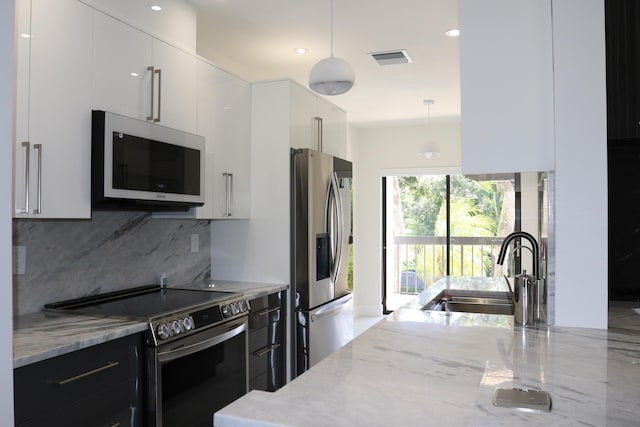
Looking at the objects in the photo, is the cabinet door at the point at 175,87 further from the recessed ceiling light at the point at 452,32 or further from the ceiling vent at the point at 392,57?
the recessed ceiling light at the point at 452,32

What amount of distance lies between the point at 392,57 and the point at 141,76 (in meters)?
2.21

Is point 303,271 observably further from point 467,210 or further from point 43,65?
point 467,210

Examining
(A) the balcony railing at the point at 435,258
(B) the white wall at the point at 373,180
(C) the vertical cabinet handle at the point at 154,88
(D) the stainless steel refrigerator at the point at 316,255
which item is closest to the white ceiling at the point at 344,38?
(C) the vertical cabinet handle at the point at 154,88

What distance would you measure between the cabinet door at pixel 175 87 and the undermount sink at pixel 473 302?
1737 mm

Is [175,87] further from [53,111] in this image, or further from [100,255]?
[100,255]

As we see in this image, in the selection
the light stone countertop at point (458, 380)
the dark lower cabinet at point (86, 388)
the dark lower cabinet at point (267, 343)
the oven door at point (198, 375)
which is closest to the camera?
the light stone countertop at point (458, 380)

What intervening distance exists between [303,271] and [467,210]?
4.12 metres

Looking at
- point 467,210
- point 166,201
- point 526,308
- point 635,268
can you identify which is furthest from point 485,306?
point 467,210

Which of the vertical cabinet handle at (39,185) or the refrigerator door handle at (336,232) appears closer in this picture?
the vertical cabinet handle at (39,185)

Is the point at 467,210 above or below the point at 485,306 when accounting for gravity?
above

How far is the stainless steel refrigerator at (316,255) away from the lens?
11.1 feet

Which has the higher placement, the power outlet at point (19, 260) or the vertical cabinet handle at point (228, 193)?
the vertical cabinet handle at point (228, 193)

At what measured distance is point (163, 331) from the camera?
2.16 m

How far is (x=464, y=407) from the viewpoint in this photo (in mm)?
1077
